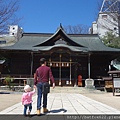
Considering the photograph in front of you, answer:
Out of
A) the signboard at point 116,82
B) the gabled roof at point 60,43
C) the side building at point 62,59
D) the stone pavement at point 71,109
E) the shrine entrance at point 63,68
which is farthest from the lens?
the gabled roof at point 60,43

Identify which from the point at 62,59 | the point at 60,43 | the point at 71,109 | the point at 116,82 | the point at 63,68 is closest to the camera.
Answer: the point at 71,109

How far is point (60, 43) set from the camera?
21.6 metres

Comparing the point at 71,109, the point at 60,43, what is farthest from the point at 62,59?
the point at 71,109

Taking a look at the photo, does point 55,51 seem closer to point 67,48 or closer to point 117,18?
point 67,48

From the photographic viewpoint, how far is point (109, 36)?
33.4 meters

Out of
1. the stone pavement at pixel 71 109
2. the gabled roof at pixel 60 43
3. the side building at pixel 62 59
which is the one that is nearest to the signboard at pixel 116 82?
the side building at pixel 62 59

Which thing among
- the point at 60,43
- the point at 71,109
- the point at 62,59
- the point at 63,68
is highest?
the point at 60,43

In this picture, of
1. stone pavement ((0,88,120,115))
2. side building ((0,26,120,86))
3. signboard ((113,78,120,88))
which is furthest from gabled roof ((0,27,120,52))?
stone pavement ((0,88,120,115))

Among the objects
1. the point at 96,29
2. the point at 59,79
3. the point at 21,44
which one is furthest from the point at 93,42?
the point at 96,29

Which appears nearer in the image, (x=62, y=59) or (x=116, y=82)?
(x=116, y=82)

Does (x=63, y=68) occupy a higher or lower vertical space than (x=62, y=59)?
lower

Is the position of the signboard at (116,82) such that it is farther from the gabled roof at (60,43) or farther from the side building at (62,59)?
the gabled roof at (60,43)

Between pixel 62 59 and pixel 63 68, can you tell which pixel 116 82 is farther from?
pixel 63 68

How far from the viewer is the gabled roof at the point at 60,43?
21.4 meters
